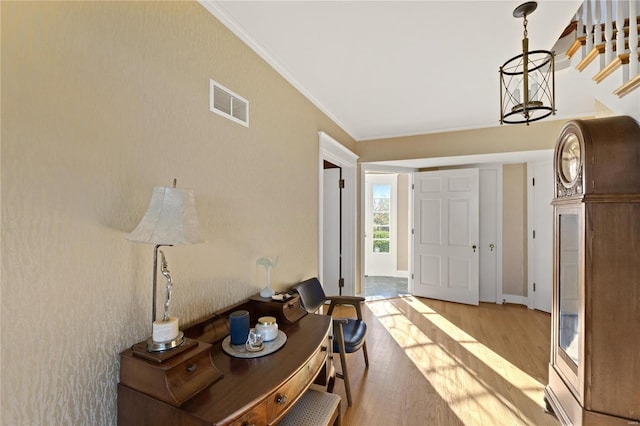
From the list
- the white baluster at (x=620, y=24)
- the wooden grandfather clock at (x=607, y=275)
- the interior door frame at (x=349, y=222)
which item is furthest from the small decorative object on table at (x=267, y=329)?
the interior door frame at (x=349, y=222)

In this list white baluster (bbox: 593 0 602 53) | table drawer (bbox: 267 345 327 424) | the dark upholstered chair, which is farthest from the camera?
the dark upholstered chair

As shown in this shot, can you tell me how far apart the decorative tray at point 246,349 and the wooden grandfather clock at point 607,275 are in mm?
1654

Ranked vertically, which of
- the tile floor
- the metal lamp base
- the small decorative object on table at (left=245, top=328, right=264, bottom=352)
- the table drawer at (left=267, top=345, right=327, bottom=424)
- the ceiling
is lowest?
the tile floor

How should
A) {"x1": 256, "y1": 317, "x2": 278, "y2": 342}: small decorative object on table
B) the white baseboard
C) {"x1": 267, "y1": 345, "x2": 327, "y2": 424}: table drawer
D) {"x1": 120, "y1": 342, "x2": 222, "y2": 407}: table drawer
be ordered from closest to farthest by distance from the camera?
{"x1": 120, "y1": 342, "x2": 222, "y2": 407}: table drawer
{"x1": 267, "y1": 345, "x2": 327, "y2": 424}: table drawer
{"x1": 256, "y1": 317, "x2": 278, "y2": 342}: small decorative object on table
the white baseboard

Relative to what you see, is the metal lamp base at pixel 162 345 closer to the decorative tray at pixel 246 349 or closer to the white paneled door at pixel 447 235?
the decorative tray at pixel 246 349

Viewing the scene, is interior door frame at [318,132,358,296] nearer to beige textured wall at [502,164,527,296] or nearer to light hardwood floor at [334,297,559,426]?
light hardwood floor at [334,297,559,426]

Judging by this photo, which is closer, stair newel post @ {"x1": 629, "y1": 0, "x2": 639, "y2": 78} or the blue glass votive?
the blue glass votive

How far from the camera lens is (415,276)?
4590 mm

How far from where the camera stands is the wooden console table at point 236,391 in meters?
0.94

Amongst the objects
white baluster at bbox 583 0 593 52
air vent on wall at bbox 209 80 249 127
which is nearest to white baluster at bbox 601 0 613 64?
white baluster at bbox 583 0 593 52

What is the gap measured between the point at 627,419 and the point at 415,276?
3.13m

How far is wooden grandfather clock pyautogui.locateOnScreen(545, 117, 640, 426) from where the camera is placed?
147 centimetres

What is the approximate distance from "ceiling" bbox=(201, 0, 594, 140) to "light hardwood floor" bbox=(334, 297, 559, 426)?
97.0 inches

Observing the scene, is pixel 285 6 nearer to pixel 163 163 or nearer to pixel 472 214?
pixel 163 163
